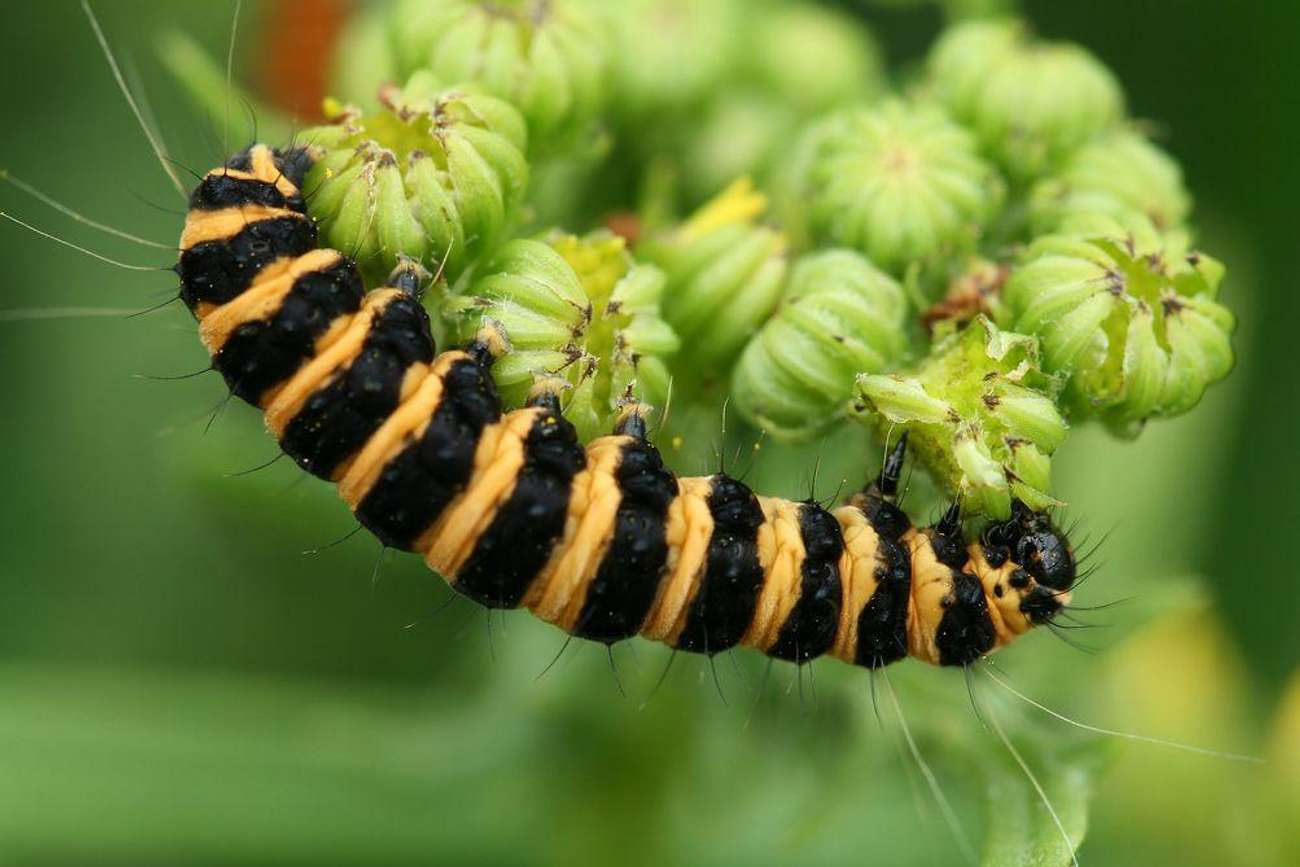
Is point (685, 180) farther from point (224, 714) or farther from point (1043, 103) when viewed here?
point (224, 714)

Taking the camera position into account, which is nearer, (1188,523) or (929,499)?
(929,499)

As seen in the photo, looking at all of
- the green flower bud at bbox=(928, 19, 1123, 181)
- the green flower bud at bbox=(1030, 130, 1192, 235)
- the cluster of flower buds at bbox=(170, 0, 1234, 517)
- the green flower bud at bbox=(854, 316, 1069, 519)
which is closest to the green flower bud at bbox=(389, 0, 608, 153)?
the cluster of flower buds at bbox=(170, 0, 1234, 517)

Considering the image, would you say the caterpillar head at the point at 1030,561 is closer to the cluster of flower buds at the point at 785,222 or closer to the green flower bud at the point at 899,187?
the cluster of flower buds at the point at 785,222

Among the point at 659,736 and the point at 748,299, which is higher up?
the point at 748,299

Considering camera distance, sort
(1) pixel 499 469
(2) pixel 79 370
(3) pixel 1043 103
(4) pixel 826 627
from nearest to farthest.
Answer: (1) pixel 499 469 < (4) pixel 826 627 < (3) pixel 1043 103 < (2) pixel 79 370

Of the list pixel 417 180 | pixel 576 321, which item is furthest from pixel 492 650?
pixel 417 180

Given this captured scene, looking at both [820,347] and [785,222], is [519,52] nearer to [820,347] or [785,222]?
[785,222]

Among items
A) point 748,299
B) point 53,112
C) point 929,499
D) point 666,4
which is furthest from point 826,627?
point 53,112
